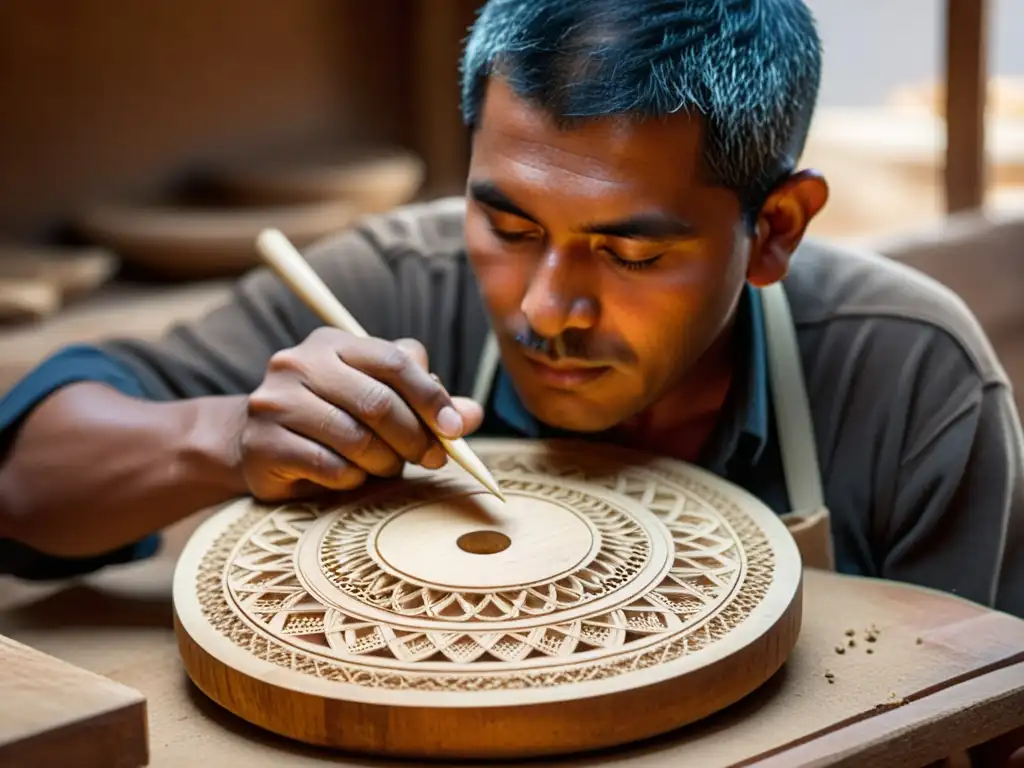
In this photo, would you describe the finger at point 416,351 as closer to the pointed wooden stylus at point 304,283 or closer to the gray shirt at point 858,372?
the pointed wooden stylus at point 304,283

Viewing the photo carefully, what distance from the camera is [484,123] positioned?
140 centimetres

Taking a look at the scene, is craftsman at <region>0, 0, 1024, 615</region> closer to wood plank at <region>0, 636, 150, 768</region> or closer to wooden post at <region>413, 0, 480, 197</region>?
wood plank at <region>0, 636, 150, 768</region>

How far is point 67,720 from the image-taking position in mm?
844

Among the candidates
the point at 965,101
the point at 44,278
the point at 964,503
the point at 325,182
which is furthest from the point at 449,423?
the point at 965,101

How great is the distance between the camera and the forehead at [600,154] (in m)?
1.30

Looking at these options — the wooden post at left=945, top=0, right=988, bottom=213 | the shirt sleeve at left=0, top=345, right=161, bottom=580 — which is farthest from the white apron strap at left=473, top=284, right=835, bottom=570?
the wooden post at left=945, top=0, right=988, bottom=213

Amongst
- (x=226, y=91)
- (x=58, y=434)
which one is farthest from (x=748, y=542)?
(x=226, y=91)

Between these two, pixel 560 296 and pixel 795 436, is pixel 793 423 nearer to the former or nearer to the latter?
pixel 795 436

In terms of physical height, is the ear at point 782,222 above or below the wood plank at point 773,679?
above

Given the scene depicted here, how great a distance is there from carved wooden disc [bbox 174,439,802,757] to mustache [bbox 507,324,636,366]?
0.12m

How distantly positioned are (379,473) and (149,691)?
30cm

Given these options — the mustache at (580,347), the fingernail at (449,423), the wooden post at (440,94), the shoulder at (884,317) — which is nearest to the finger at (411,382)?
the fingernail at (449,423)

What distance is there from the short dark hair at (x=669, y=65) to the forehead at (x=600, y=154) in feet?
0.04

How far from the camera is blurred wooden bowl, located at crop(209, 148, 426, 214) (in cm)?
293
